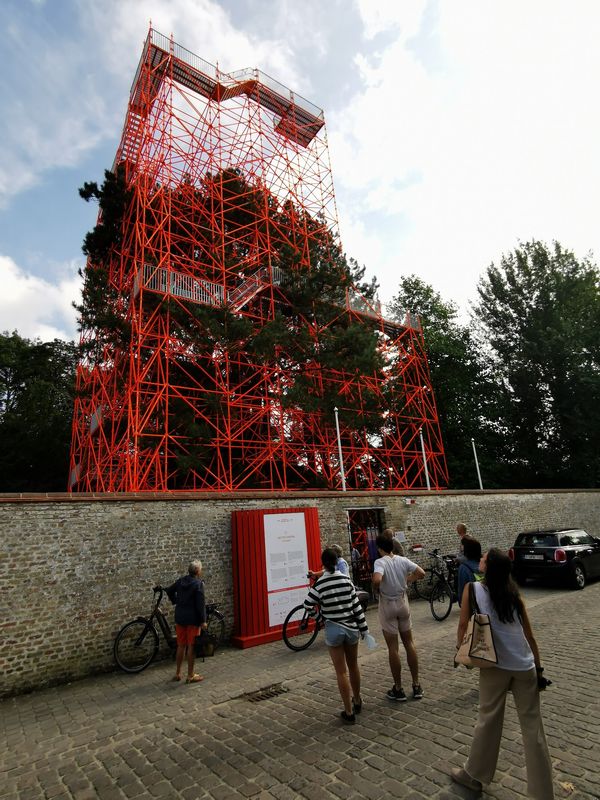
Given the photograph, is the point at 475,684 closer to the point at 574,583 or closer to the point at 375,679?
the point at 375,679

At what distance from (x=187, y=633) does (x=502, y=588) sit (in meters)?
4.54

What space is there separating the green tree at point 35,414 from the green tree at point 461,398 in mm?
20060

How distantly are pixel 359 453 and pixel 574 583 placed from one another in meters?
10.3

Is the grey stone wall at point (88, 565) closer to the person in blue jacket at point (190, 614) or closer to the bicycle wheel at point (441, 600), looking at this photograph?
the person in blue jacket at point (190, 614)

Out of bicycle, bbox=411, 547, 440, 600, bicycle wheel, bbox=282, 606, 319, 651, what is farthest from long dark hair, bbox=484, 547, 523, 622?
bicycle, bbox=411, 547, 440, 600

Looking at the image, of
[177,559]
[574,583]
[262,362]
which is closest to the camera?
[177,559]

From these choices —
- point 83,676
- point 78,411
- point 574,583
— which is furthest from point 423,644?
point 78,411

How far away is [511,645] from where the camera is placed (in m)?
3.01

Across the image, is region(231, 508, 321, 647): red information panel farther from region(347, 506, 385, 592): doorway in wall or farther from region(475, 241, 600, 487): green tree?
region(475, 241, 600, 487): green tree

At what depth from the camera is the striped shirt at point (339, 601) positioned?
4.43 meters

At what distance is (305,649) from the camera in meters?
7.52

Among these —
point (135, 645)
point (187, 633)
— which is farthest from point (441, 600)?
point (135, 645)

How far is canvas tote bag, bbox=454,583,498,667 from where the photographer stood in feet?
9.78

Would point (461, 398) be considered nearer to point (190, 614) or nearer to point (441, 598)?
point (441, 598)
